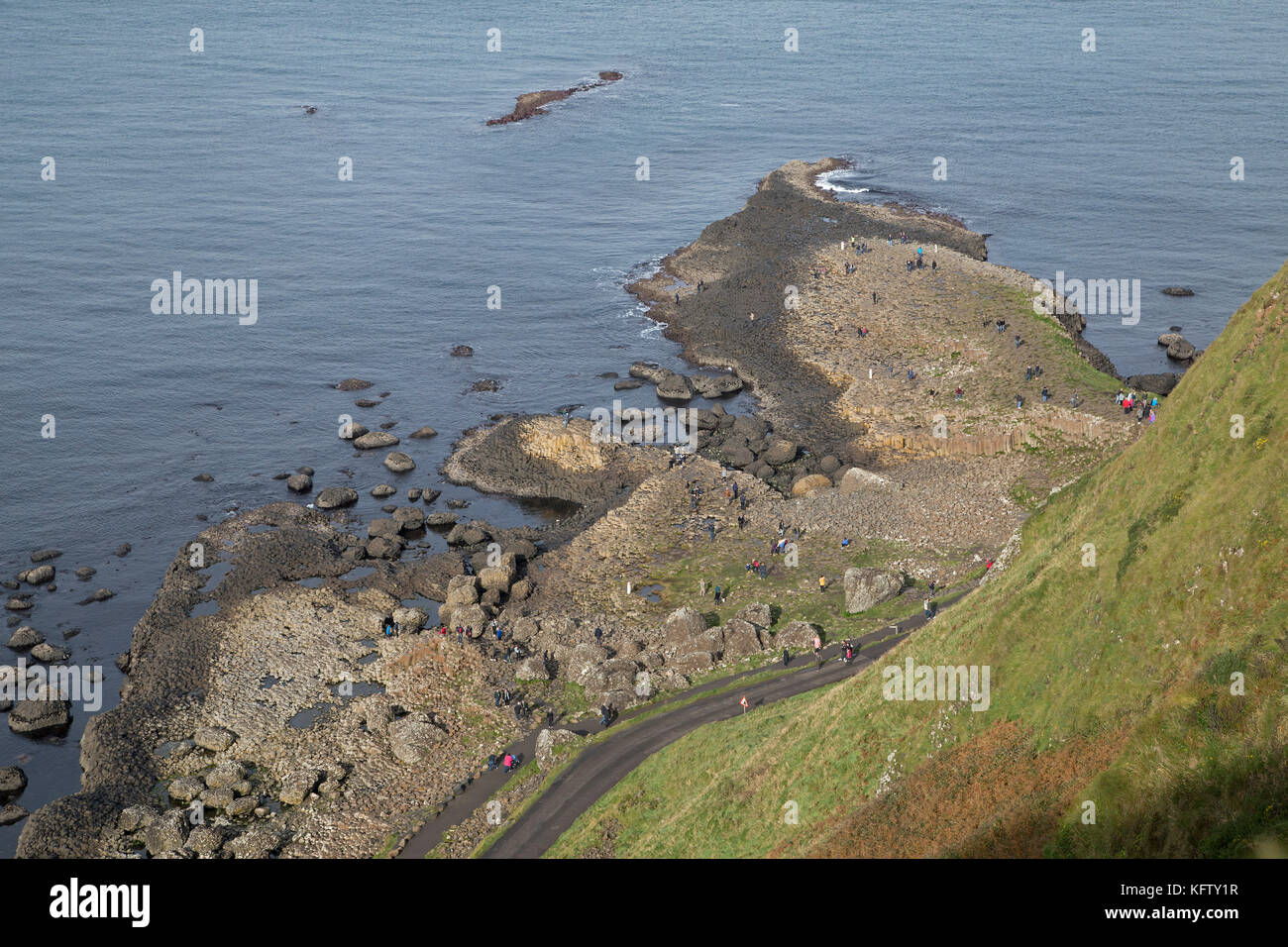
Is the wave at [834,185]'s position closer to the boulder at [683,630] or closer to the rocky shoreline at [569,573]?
the rocky shoreline at [569,573]

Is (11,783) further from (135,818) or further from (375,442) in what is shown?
(375,442)

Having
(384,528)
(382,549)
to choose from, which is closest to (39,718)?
(382,549)

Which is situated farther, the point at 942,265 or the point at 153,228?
the point at 153,228

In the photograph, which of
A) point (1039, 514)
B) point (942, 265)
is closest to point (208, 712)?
point (1039, 514)
